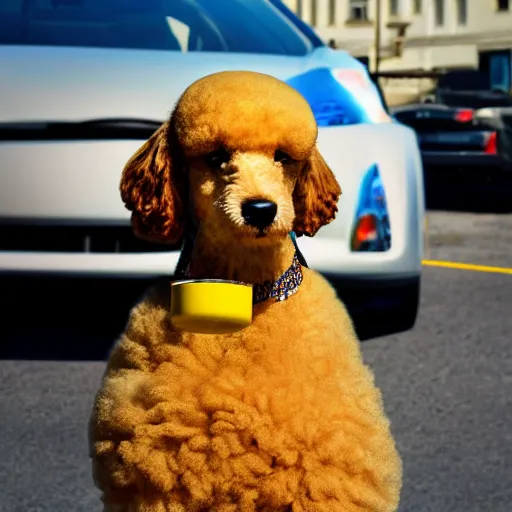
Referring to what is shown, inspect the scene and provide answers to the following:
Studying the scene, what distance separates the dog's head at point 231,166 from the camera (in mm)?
1968

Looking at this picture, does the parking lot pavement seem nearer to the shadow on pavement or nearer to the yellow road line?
the yellow road line

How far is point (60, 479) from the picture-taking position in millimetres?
3781

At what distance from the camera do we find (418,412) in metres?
4.51

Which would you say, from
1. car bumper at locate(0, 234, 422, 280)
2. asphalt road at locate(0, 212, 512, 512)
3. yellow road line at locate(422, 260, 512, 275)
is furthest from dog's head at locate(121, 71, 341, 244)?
yellow road line at locate(422, 260, 512, 275)

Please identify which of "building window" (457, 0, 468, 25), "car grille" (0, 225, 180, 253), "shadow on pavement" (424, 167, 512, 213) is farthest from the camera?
"building window" (457, 0, 468, 25)

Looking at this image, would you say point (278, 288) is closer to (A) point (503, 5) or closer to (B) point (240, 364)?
(B) point (240, 364)

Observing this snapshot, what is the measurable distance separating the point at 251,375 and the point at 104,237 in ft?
8.60

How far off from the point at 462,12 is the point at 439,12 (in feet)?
3.30

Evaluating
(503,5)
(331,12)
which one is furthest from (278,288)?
(331,12)

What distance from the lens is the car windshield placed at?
5.00 m

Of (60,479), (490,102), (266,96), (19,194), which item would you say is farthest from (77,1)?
(490,102)

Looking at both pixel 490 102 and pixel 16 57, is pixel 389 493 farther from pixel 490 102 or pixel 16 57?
pixel 490 102

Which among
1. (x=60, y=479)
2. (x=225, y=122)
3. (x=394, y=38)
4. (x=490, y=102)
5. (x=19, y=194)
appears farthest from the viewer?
(x=394, y=38)

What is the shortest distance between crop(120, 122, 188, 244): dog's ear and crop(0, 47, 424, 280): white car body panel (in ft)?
7.41
